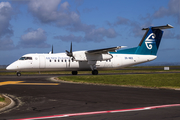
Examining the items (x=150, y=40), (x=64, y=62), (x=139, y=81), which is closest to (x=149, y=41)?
(x=150, y=40)

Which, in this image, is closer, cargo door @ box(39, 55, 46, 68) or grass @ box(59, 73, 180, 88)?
grass @ box(59, 73, 180, 88)

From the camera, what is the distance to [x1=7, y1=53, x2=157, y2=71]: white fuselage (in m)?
33.2

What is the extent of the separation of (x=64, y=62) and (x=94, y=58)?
519 cm

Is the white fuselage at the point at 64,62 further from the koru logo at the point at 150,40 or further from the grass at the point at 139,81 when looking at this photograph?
the grass at the point at 139,81

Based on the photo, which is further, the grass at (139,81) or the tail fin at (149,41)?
the tail fin at (149,41)

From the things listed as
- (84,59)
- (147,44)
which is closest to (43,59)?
(84,59)

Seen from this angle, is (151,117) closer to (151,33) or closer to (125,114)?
(125,114)

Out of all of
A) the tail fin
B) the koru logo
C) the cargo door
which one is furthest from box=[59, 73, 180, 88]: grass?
the koru logo

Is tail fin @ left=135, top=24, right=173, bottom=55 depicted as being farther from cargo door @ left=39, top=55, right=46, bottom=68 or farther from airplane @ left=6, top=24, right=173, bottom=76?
cargo door @ left=39, top=55, right=46, bottom=68

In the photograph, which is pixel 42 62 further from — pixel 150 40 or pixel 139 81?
pixel 150 40

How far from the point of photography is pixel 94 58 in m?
A: 36.1

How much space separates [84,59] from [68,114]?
2802 centimetres

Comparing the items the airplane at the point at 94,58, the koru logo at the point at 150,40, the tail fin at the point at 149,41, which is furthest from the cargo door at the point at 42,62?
the koru logo at the point at 150,40

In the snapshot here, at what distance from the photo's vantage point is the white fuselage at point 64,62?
33.2 metres
